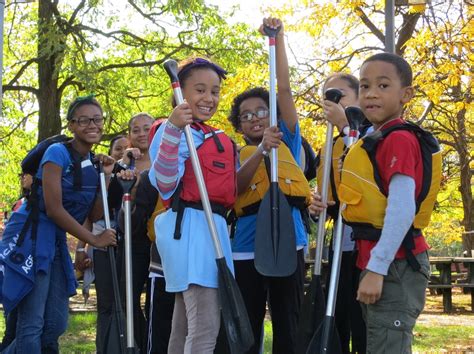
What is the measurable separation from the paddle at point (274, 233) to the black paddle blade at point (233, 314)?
0.39 m

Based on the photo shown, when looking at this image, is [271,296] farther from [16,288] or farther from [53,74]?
[53,74]

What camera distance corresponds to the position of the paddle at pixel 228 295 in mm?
3852

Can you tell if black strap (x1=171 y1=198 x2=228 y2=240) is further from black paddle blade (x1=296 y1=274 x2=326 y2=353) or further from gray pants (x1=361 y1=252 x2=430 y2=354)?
gray pants (x1=361 y1=252 x2=430 y2=354)

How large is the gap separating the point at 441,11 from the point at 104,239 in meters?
7.47

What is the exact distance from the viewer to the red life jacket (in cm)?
407

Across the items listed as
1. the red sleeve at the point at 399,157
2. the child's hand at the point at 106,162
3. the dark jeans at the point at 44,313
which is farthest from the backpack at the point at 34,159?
the red sleeve at the point at 399,157

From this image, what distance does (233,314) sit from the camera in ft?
12.6

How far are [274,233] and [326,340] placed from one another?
65cm

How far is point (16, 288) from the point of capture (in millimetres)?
4781

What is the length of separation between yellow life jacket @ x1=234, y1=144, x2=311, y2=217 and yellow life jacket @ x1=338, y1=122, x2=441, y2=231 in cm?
113

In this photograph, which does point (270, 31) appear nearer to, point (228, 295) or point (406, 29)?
point (228, 295)

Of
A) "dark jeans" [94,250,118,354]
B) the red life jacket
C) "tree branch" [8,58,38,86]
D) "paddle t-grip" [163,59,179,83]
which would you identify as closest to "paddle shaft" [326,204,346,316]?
the red life jacket

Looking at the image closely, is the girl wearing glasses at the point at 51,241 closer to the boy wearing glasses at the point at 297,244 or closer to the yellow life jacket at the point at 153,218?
the yellow life jacket at the point at 153,218

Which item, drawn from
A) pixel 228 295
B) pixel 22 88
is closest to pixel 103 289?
pixel 228 295
